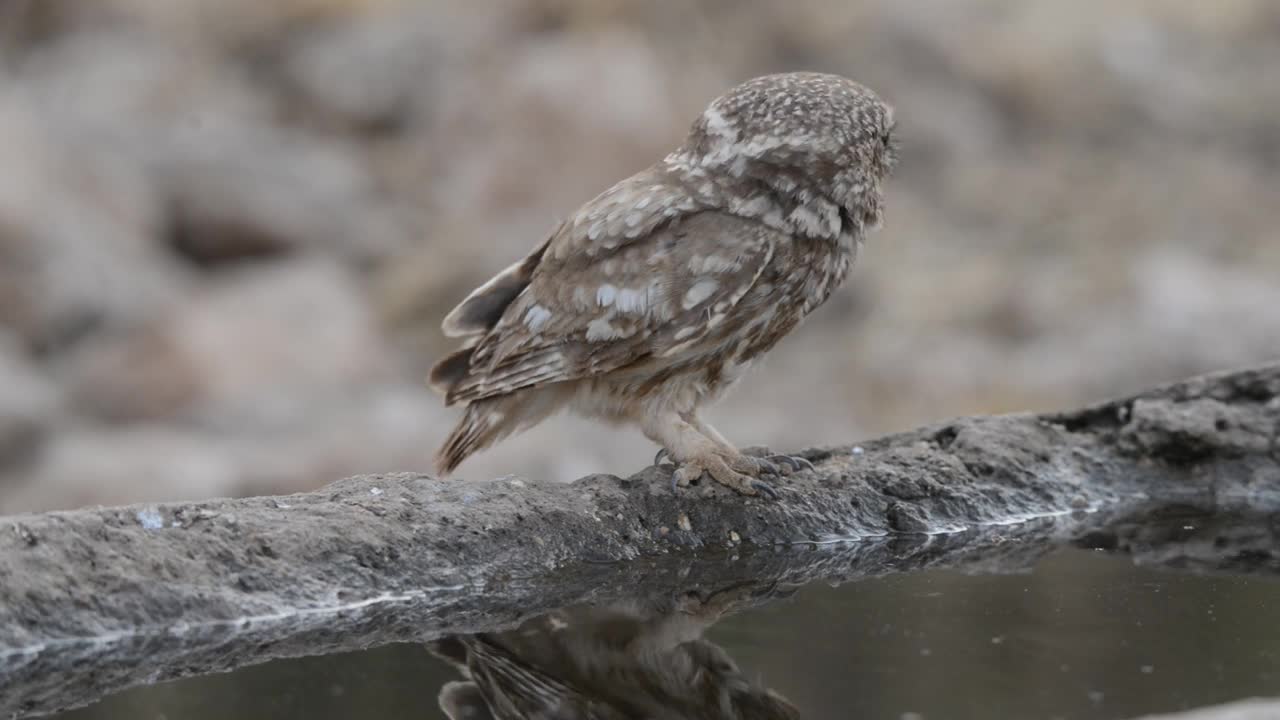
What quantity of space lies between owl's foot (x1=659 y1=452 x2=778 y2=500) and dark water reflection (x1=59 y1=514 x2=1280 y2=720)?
1.52 feet

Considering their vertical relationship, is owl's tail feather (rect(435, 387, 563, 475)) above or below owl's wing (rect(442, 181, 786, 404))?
below

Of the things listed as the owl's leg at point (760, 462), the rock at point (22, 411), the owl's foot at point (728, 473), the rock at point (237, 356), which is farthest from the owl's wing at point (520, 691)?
the rock at point (237, 356)

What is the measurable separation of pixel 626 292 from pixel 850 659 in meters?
1.43

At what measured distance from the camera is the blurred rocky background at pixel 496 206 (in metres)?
12.1

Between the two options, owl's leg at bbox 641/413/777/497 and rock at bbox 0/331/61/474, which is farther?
rock at bbox 0/331/61/474

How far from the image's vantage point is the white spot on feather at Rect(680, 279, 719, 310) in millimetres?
4754

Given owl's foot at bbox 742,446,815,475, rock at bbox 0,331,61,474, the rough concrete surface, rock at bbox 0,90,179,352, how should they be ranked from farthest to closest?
rock at bbox 0,90,179,352, rock at bbox 0,331,61,474, owl's foot at bbox 742,446,815,475, the rough concrete surface

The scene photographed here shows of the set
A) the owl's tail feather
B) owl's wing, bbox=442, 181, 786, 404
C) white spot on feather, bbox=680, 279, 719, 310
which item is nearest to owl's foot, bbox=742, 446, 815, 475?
owl's wing, bbox=442, 181, 786, 404

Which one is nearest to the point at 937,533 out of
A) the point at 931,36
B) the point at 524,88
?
the point at 524,88

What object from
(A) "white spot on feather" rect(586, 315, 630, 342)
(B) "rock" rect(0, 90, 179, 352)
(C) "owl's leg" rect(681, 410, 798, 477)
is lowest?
(C) "owl's leg" rect(681, 410, 798, 477)

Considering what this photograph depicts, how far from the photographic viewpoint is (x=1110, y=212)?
1417cm

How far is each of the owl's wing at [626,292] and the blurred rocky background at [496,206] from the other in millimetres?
5887

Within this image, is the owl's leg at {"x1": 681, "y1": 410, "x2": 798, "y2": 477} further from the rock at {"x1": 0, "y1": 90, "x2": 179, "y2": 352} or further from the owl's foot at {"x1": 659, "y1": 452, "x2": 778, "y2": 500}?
the rock at {"x1": 0, "y1": 90, "x2": 179, "y2": 352}

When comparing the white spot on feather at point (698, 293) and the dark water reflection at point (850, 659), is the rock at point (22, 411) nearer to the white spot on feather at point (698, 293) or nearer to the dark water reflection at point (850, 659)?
the white spot on feather at point (698, 293)
